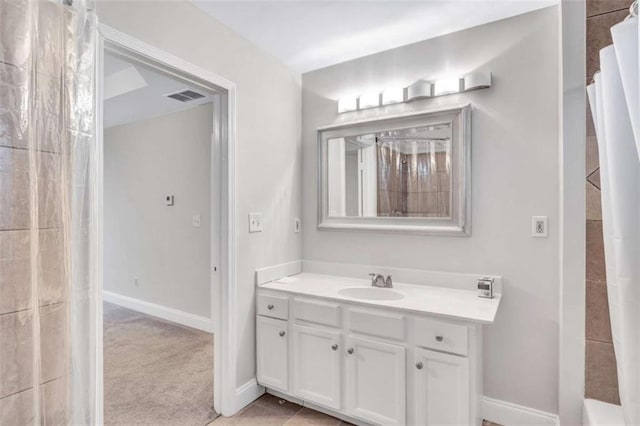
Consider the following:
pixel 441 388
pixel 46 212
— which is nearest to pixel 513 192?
pixel 441 388

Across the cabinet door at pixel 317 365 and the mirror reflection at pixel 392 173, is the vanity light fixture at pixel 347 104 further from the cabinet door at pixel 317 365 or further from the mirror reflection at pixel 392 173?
the cabinet door at pixel 317 365

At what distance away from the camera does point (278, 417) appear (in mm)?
2066

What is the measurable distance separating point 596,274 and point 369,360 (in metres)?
1.12

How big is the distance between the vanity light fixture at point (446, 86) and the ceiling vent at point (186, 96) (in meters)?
2.06

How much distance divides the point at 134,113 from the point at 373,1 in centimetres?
300

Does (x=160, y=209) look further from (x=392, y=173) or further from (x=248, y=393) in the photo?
(x=392, y=173)

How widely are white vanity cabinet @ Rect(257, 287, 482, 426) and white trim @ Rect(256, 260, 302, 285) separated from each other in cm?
11

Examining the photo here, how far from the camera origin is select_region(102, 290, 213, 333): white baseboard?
3.50m

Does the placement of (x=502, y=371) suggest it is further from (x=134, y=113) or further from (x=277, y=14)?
(x=134, y=113)

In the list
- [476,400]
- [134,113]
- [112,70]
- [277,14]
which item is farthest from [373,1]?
[134,113]

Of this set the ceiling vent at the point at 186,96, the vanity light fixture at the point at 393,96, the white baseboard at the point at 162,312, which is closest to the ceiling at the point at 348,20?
the vanity light fixture at the point at 393,96

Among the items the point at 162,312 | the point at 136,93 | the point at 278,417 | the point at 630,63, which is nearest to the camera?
the point at 630,63

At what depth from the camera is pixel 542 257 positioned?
6.28ft

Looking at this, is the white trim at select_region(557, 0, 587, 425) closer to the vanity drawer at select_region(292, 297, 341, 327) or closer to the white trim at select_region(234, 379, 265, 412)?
the vanity drawer at select_region(292, 297, 341, 327)
